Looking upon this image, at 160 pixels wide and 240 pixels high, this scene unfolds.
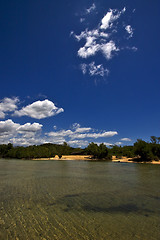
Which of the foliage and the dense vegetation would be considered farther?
the foliage

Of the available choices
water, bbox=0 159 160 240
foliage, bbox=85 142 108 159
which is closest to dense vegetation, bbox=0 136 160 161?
foliage, bbox=85 142 108 159

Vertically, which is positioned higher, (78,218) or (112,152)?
(112,152)

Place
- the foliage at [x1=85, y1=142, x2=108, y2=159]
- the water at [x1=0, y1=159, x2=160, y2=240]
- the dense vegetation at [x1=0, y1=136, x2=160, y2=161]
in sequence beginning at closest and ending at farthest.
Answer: the water at [x1=0, y1=159, x2=160, y2=240]
the dense vegetation at [x1=0, y1=136, x2=160, y2=161]
the foliage at [x1=85, y1=142, x2=108, y2=159]

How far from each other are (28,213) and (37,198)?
12.0ft

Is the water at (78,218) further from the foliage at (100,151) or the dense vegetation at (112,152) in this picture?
the foliage at (100,151)

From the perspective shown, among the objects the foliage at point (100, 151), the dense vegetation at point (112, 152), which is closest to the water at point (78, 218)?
the dense vegetation at point (112, 152)

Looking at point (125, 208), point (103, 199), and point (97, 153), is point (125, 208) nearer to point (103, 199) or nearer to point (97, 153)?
point (103, 199)

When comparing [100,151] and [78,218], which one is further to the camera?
[100,151]

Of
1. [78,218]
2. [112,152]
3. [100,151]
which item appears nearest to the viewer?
[78,218]

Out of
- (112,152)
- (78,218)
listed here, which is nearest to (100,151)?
(112,152)

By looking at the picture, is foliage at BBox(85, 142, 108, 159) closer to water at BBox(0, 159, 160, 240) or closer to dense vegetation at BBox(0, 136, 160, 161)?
dense vegetation at BBox(0, 136, 160, 161)

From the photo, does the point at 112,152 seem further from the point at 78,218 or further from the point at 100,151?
the point at 78,218

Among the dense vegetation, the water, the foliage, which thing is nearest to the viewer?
the water

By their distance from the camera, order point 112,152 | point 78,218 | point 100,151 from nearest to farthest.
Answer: point 78,218 < point 100,151 < point 112,152
